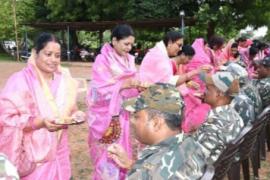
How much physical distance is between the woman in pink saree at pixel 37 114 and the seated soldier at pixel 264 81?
3.03m

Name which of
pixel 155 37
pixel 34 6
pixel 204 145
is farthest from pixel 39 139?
pixel 34 6

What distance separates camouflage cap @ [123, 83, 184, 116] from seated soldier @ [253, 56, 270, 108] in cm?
361

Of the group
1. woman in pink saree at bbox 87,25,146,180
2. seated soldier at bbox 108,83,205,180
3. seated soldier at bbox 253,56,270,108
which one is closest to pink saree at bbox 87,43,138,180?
woman in pink saree at bbox 87,25,146,180

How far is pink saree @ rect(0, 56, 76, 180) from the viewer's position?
348cm

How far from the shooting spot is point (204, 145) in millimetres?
3379

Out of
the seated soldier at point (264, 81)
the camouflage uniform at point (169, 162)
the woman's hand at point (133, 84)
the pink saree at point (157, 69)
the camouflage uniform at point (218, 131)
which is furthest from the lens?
the seated soldier at point (264, 81)

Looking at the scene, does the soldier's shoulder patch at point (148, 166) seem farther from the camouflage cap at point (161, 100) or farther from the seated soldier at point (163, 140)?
the camouflage cap at point (161, 100)

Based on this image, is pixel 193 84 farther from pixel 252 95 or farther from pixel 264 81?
pixel 252 95

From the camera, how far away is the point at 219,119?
352cm

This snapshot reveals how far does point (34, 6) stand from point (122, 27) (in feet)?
104

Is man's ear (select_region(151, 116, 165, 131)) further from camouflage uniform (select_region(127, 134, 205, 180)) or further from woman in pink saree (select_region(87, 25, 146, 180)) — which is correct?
woman in pink saree (select_region(87, 25, 146, 180))

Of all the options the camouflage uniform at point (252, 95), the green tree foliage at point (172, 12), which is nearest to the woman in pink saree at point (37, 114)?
the camouflage uniform at point (252, 95)

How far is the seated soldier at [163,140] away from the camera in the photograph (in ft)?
7.78

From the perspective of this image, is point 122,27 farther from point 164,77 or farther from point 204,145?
point 204,145
